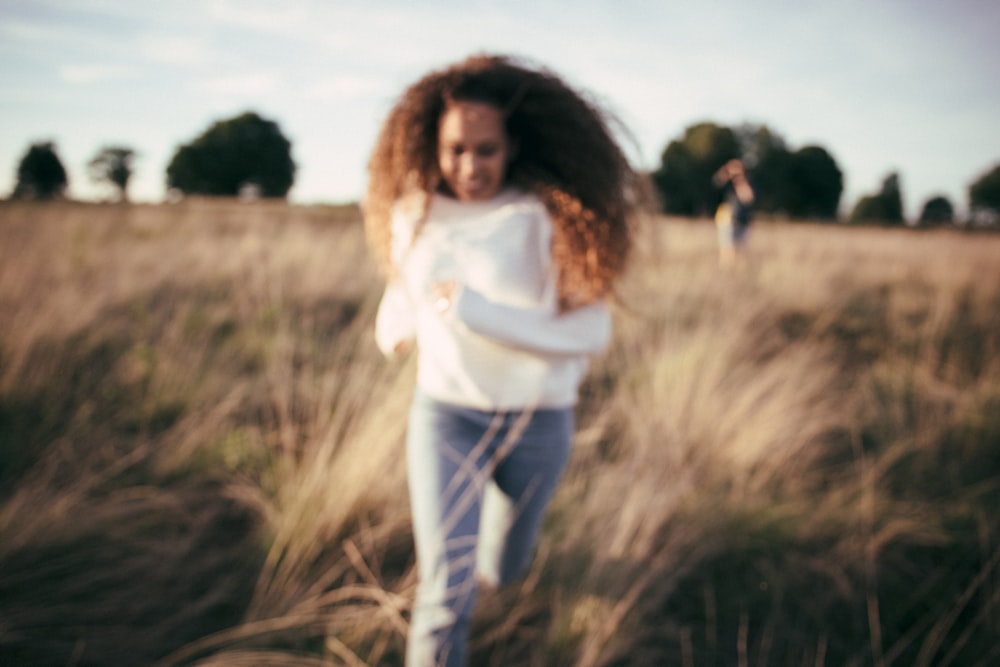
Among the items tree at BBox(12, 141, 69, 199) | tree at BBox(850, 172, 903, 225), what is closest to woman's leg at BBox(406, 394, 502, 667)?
tree at BBox(850, 172, 903, 225)

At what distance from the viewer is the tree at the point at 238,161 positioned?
37906 mm

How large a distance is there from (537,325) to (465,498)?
456 mm

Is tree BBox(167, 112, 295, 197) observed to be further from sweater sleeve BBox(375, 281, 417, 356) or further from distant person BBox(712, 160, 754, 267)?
sweater sleeve BBox(375, 281, 417, 356)

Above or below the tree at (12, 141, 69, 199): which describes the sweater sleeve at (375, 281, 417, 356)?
below

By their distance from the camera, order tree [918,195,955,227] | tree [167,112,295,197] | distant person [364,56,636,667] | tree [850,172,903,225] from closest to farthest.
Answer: distant person [364,56,636,667]
tree [918,195,955,227]
tree [850,172,903,225]
tree [167,112,295,197]

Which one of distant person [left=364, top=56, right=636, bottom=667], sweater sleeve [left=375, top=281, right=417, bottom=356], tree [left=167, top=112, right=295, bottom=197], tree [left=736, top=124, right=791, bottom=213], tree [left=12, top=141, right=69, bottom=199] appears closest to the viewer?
distant person [left=364, top=56, right=636, bottom=667]

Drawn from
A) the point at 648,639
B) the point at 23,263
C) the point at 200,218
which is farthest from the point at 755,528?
the point at 200,218

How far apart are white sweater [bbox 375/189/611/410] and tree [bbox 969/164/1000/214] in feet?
178

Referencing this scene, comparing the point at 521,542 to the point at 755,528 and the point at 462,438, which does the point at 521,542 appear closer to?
the point at 462,438

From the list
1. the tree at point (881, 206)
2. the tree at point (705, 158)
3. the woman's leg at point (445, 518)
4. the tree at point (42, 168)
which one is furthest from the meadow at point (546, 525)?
the tree at point (42, 168)

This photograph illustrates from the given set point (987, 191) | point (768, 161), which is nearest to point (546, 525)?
point (768, 161)

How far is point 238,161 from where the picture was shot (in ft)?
128

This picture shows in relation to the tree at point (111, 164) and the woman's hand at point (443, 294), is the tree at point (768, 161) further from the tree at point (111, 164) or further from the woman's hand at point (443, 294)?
the tree at point (111, 164)

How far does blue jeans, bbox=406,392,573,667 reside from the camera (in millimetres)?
1070
